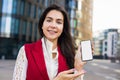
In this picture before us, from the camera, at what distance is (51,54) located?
8.02 ft

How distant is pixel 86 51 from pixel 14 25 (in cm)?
4996

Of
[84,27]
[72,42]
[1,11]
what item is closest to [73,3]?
[84,27]

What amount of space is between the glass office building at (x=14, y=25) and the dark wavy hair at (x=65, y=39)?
47881 millimetres

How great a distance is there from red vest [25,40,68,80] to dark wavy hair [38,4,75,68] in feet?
0.26

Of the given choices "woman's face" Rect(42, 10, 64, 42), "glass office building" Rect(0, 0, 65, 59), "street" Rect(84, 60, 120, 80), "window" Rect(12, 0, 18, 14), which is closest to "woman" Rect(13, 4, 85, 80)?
"woman's face" Rect(42, 10, 64, 42)

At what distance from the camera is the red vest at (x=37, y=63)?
92.0 inches

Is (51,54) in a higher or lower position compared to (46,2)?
lower

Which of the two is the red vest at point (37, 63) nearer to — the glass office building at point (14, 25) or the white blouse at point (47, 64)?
the white blouse at point (47, 64)

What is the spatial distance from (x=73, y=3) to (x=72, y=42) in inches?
3126

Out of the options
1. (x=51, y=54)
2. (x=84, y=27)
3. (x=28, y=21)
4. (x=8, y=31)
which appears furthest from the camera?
(x=84, y=27)

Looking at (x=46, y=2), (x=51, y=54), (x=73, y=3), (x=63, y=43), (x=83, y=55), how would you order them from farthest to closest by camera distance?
(x=73, y=3)
(x=46, y=2)
(x=63, y=43)
(x=51, y=54)
(x=83, y=55)

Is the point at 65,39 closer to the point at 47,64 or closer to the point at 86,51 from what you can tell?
the point at 47,64

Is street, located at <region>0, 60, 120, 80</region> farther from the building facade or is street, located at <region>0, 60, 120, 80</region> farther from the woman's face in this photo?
the building facade

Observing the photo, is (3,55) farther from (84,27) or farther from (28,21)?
(84,27)
